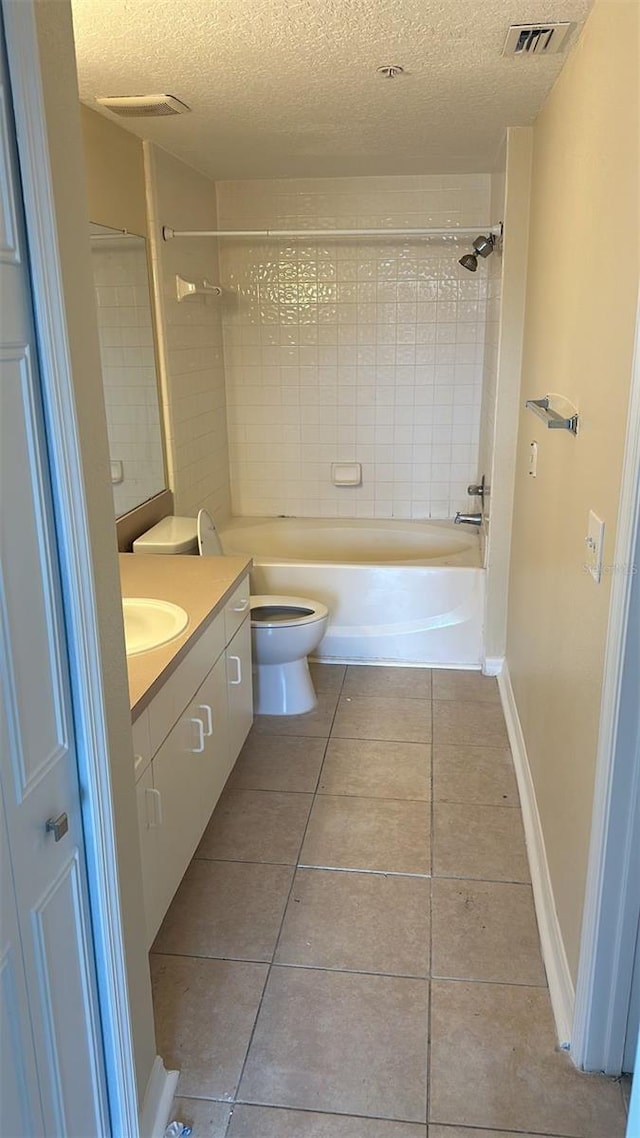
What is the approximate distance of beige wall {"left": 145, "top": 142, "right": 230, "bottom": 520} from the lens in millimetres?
3352

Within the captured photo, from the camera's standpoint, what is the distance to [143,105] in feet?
8.69

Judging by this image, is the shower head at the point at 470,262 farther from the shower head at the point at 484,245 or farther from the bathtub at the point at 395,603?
the bathtub at the point at 395,603

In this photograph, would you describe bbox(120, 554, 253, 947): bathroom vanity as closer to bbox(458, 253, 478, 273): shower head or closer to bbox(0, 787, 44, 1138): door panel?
bbox(0, 787, 44, 1138): door panel

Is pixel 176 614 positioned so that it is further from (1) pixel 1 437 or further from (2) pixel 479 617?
(2) pixel 479 617

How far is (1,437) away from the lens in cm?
98

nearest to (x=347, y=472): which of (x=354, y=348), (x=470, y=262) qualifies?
(x=354, y=348)

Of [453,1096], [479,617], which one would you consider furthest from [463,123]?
[453,1096]

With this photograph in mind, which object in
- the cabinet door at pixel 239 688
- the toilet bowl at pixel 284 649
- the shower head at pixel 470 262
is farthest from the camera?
the shower head at pixel 470 262

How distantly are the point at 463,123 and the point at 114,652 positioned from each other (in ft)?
8.17

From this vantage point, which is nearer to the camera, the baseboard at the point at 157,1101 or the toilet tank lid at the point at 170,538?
the baseboard at the point at 157,1101

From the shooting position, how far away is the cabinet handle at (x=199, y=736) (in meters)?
2.24

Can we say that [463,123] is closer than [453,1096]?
No

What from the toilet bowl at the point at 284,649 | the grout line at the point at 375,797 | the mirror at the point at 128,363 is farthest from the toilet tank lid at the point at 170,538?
the grout line at the point at 375,797

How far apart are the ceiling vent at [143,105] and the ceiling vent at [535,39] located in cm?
106
